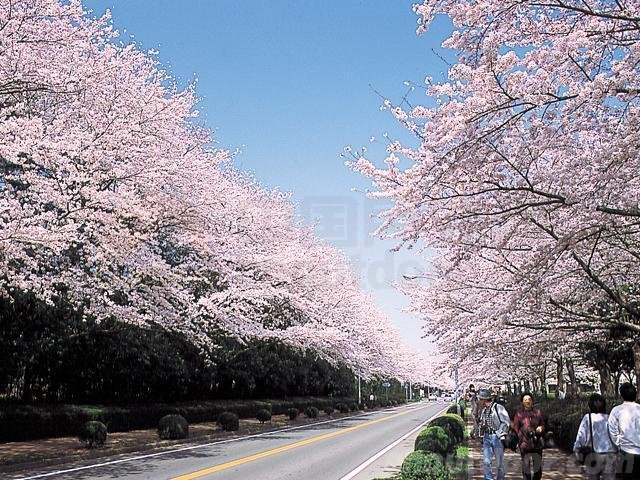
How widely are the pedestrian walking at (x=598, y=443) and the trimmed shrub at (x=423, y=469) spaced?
184 centimetres

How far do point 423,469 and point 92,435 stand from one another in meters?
11.8

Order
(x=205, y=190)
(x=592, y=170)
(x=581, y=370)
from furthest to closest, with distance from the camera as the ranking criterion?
(x=581, y=370) → (x=205, y=190) → (x=592, y=170)

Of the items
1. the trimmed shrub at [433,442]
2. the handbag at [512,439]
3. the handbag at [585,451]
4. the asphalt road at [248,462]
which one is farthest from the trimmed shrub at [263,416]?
the handbag at [585,451]

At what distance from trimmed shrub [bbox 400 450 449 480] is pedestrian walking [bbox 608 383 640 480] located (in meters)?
2.41

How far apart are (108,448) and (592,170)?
583 inches

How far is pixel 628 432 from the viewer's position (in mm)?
6980

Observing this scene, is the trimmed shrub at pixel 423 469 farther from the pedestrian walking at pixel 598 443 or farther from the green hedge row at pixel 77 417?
the green hedge row at pixel 77 417

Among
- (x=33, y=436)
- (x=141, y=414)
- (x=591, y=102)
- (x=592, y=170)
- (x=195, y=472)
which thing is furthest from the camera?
(x=141, y=414)

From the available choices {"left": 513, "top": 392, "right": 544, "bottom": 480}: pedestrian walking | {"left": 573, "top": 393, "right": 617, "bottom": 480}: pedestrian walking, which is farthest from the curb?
{"left": 573, "top": 393, "right": 617, "bottom": 480}: pedestrian walking

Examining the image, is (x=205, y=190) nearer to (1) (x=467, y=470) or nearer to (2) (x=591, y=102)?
(1) (x=467, y=470)

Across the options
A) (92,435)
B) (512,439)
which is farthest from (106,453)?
(512,439)

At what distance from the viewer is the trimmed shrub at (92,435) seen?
1756 cm

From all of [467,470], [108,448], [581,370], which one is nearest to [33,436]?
[108,448]

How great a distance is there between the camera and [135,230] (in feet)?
58.1
